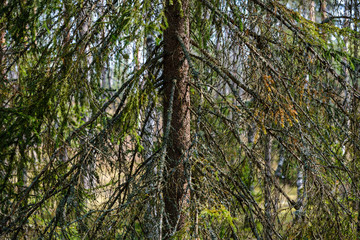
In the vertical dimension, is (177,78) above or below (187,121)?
above

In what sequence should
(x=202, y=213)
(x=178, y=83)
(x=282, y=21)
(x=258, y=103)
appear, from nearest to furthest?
(x=202, y=213) → (x=258, y=103) → (x=282, y=21) → (x=178, y=83)

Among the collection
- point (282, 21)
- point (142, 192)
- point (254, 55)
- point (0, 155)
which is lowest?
point (142, 192)

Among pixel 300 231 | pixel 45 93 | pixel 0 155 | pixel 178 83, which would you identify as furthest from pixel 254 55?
pixel 0 155

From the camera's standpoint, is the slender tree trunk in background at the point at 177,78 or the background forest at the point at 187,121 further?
the slender tree trunk in background at the point at 177,78

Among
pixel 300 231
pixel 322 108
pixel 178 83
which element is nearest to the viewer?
pixel 300 231

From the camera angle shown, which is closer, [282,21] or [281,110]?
[281,110]

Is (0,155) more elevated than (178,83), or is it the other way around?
(178,83)

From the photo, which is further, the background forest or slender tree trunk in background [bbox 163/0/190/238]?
slender tree trunk in background [bbox 163/0/190/238]

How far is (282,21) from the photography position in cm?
308

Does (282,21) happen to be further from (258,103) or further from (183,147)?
(183,147)

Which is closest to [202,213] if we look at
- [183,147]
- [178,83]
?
[183,147]

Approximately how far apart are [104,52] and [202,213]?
174 cm

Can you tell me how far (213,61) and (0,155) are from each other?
2.51 m

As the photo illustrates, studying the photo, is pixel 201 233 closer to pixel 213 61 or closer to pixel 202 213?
pixel 202 213
